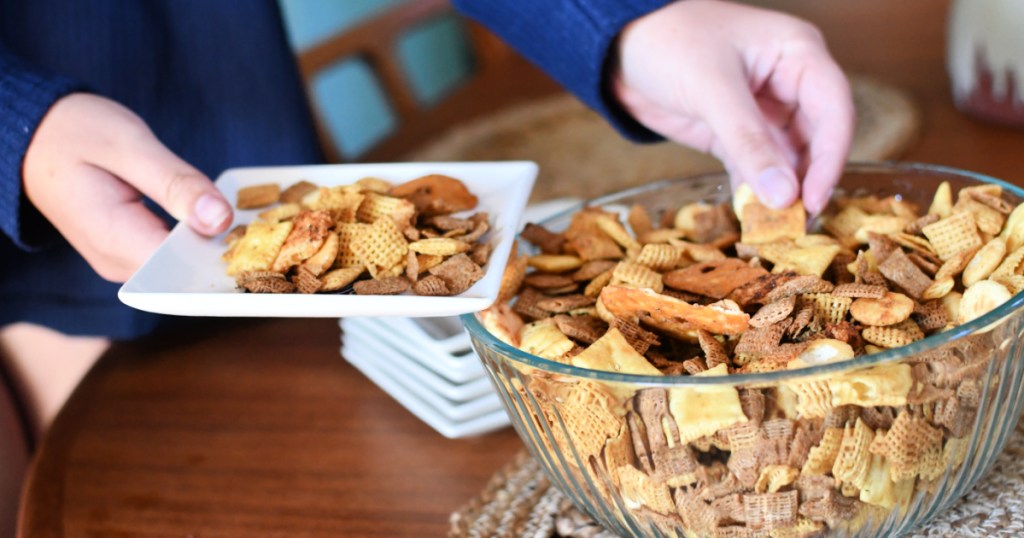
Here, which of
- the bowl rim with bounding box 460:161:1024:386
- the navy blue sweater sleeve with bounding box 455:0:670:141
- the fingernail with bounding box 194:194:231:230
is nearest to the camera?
the bowl rim with bounding box 460:161:1024:386

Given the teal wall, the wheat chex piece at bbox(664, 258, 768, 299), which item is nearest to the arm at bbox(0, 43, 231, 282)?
the wheat chex piece at bbox(664, 258, 768, 299)

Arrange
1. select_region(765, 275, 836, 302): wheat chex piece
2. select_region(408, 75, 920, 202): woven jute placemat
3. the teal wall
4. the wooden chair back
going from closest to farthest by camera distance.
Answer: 1. select_region(765, 275, 836, 302): wheat chex piece
2. select_region(408, 75, 920, 202): woven jute placemat
3. the wooden chair back
4. the teal wall

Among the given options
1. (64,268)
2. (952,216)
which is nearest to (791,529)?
(952,216)

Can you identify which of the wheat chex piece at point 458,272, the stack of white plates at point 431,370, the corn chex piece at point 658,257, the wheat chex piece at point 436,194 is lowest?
the stack of white plates at point 431,370

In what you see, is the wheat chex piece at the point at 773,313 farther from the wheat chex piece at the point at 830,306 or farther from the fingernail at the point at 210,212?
the fingernail at the point at 210,212

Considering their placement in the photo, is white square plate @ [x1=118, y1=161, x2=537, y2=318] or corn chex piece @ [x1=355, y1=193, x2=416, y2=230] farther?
corn chex piece @ [x1=355, y1=193, x2=416, y2=230]

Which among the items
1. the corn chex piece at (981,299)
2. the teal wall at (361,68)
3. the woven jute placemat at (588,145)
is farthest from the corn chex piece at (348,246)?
the teal wall at (361,68)

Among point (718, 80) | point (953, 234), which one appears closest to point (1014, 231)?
point (953, 234)

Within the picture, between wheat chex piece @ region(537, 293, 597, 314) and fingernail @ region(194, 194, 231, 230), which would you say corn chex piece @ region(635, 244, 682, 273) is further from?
fingernail @ region(194, 194, 231, 230)
